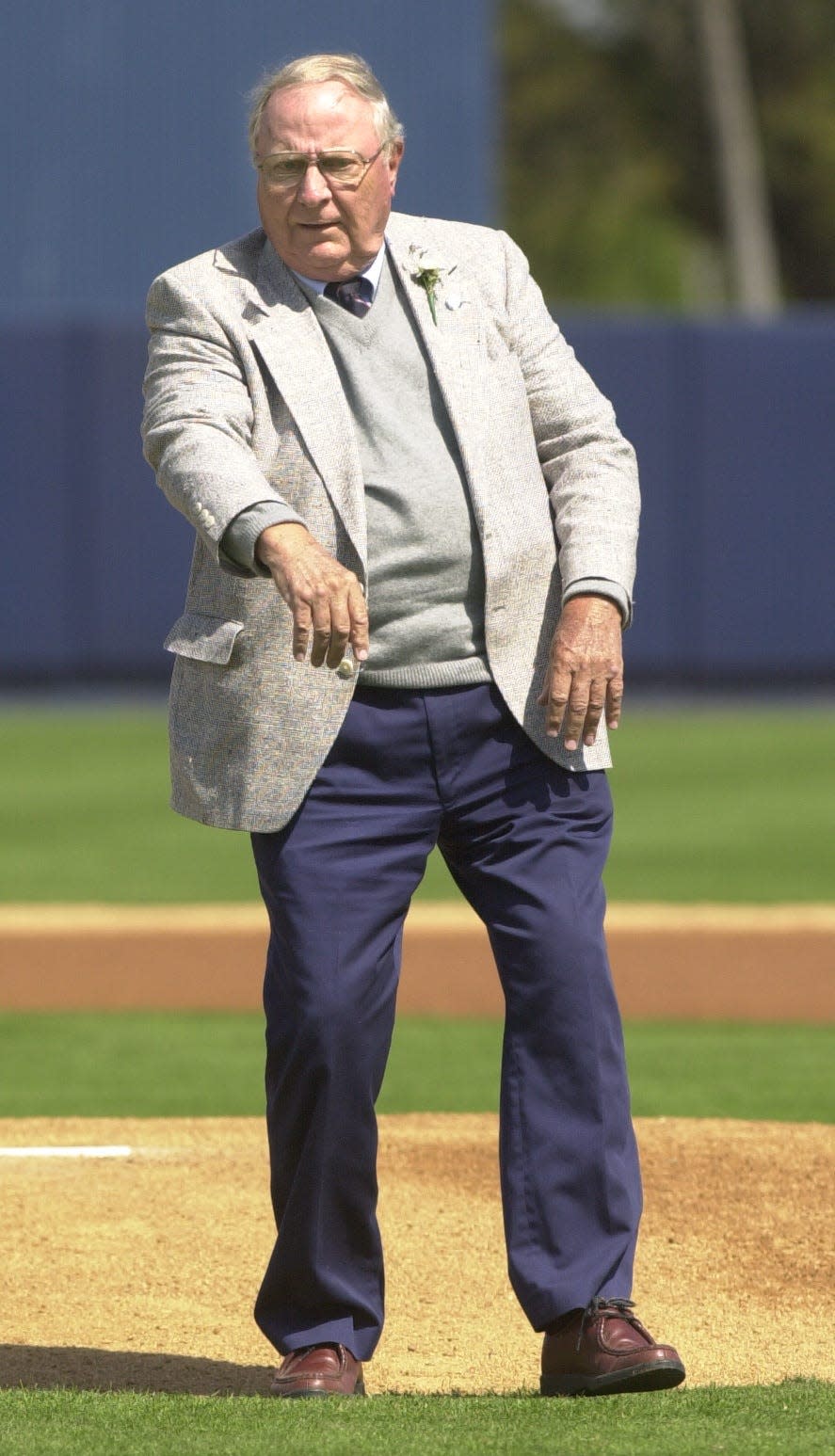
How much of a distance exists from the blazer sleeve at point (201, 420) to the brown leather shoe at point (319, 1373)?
117cm

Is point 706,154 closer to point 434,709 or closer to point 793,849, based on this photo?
point 793,849

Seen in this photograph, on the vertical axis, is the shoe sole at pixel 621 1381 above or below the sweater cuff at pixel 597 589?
below

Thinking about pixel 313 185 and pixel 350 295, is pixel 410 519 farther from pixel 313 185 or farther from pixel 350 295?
pixel 313 185

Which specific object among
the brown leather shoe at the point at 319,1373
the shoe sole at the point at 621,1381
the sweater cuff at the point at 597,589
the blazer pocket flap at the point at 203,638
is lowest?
the shoe sole at the point at 621,1381

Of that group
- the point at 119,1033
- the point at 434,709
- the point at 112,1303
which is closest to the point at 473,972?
the point at 119,1033

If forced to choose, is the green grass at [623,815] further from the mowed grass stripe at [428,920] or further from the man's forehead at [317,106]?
the man's forehead at [317,106]

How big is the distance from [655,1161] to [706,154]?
4181 centimetres

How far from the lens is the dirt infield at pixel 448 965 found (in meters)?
7.90

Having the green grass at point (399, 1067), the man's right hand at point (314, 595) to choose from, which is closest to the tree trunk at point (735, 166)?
the green grass at point (399, 1067)

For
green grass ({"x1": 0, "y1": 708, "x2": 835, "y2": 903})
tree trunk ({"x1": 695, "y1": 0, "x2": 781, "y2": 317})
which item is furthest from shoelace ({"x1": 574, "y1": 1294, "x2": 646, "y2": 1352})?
tree trunk ({"x1": 695, "y1": 0, "x2": 781, "y2": 317})

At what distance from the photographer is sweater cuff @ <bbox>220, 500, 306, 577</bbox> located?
340cm

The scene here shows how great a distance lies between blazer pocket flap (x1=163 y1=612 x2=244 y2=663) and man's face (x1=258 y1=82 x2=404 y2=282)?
0.54 metres

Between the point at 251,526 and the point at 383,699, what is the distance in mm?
383

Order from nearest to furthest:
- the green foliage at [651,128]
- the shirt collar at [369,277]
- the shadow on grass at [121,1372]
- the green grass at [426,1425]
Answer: the green grass at [426,1425], the shirt collar at [369,277], the shadow on grass at [121,1372], the green foliage at [651,128]
